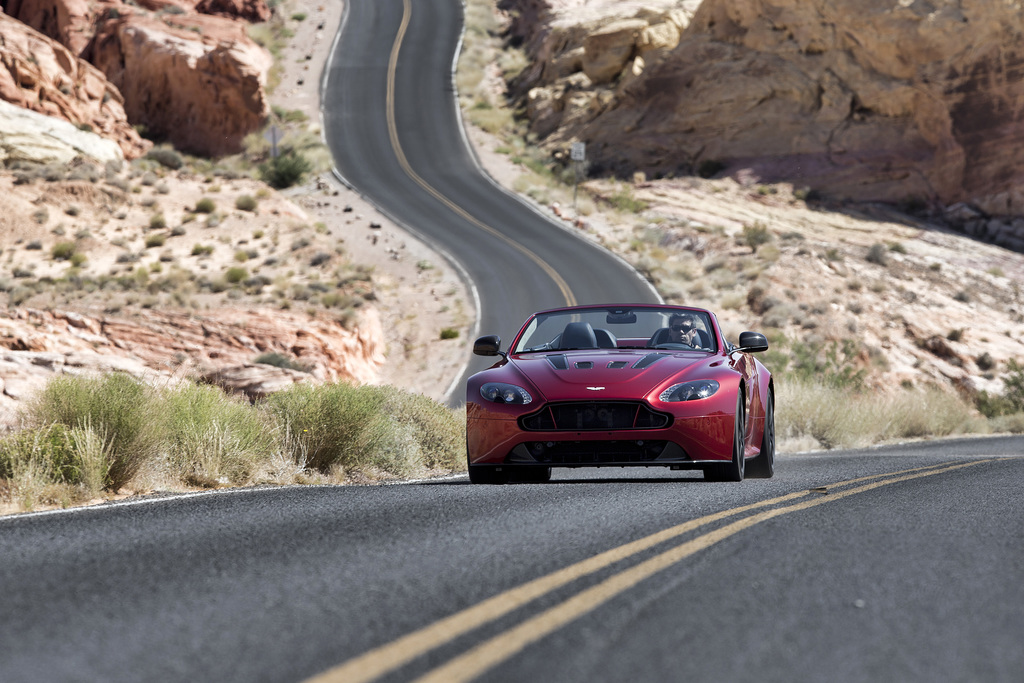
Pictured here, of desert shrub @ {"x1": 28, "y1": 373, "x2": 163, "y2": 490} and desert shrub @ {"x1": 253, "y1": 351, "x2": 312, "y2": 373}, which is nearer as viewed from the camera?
desert shrub @ {"x1": 28, "y1": 373, "x2": 163, "y2": 490}

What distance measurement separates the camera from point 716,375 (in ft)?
29.8

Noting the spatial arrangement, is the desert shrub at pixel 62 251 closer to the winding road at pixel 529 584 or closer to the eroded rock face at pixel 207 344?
the eroded rock face at pixel 207 344

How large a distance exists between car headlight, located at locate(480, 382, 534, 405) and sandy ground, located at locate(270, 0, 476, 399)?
19013 mm

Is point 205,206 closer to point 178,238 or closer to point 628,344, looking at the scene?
point 178,238

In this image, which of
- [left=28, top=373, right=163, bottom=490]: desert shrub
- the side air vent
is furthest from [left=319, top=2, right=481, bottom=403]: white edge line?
the side air vent

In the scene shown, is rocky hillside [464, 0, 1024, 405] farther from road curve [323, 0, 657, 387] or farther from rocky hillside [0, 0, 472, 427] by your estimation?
rocky hillside [0, 0, 472, 427]

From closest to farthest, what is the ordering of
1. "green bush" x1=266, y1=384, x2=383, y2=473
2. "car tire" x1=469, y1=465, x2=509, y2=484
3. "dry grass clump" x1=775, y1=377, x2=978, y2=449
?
"car tire" x1=469, y1=465, x2=509, y2=484, "green bush" x1=266, y1=384, x2=383, y2=473, "dry grass clump" x1=775, y1=377, x2=978, y2=449

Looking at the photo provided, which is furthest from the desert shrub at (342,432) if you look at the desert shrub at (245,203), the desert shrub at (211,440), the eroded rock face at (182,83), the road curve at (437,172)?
the eroded rock face at (182,83)

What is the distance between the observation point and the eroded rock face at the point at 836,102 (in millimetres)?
54156

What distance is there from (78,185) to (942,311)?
113 ft

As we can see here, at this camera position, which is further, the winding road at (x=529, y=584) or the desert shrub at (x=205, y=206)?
the desert shrub at (x=205, y=206)

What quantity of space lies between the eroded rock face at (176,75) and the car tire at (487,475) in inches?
2145

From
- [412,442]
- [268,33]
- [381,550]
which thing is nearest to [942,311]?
[412,442]

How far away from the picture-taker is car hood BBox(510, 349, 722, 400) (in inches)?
343
